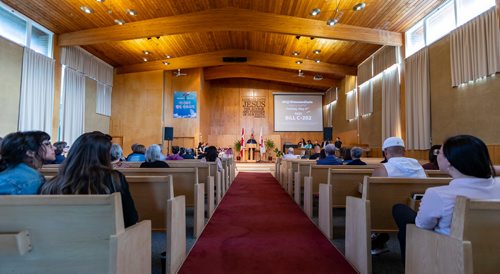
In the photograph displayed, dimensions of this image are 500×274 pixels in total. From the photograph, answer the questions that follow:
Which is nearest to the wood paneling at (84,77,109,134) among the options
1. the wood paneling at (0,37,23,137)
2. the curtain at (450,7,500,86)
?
the wood paneling at (0,37,23,137)

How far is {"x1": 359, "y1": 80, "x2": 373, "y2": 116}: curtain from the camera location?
427 inches

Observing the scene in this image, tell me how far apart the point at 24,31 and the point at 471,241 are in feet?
33.4

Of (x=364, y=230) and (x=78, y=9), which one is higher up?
(x=78, y=9)

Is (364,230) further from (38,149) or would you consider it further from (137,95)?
(137,95)

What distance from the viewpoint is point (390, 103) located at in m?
9.22

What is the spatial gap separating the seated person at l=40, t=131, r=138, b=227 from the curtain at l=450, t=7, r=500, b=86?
6667 millimetres

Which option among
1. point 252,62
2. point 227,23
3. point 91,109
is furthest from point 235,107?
point 227,23

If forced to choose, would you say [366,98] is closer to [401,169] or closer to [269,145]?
[269,145]

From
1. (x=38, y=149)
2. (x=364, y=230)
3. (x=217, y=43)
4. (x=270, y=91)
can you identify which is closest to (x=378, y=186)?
(x=364, y=230)

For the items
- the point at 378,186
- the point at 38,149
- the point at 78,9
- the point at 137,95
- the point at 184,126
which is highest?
the point at 78,9

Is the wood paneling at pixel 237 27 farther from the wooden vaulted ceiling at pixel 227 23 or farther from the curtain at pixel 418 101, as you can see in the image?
the curtain at pixel 418 101

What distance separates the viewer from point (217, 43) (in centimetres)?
1148

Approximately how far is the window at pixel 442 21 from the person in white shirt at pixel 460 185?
6.03m

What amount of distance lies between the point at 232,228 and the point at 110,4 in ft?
22.7
